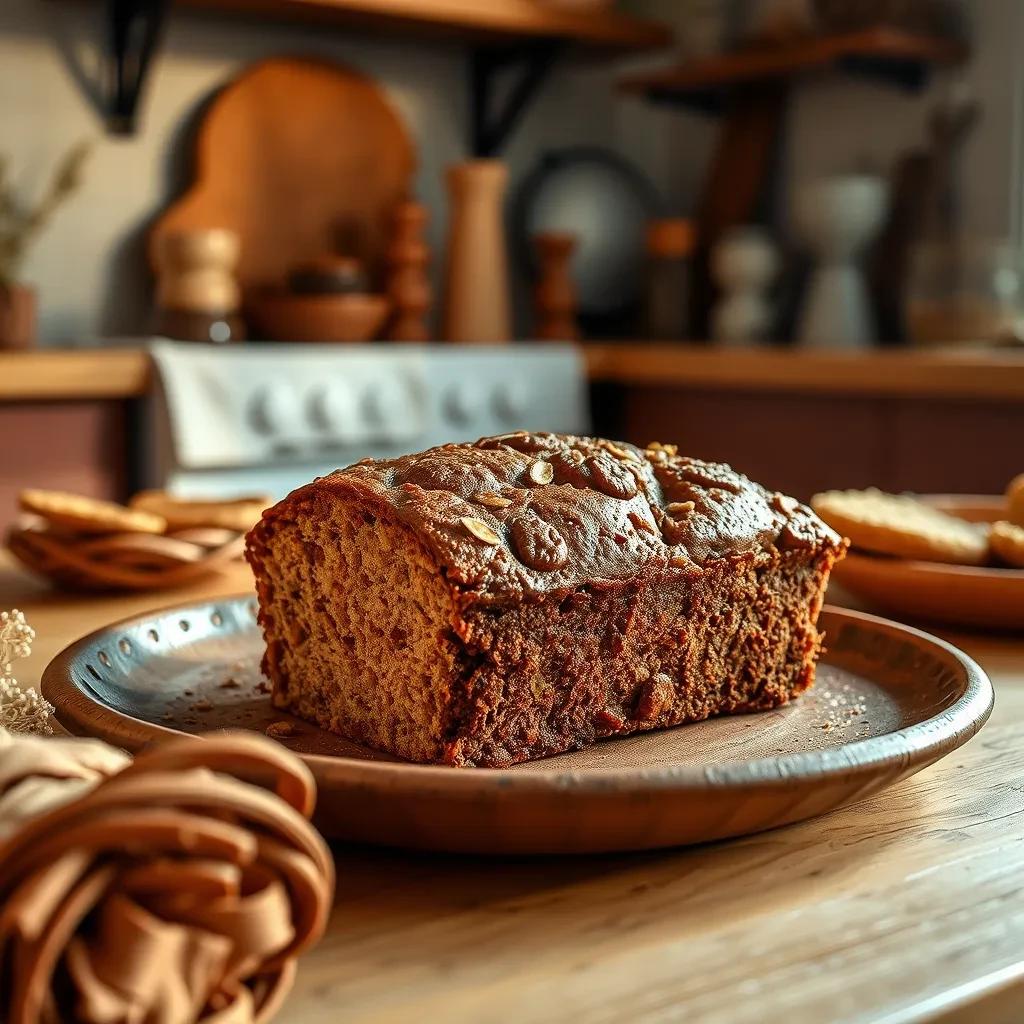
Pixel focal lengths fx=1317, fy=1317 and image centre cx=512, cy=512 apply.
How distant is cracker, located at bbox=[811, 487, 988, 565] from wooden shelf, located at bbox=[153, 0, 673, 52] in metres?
1.95

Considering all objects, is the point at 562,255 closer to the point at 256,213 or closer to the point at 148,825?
the point at 256,213

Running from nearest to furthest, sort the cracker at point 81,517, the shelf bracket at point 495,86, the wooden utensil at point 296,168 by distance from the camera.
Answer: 1. the cracker at point 81,517
2. the wooden utensil at point 296,168
3. the shelf bracket at point 495,86

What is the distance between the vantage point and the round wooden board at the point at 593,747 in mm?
549

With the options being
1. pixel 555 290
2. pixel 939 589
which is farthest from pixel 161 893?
pixel 555 290

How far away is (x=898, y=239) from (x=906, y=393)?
73 centimetres

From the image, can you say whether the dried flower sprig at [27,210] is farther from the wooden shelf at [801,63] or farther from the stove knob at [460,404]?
the wooden shelf at [801,63]

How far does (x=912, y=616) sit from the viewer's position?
116 centimetres

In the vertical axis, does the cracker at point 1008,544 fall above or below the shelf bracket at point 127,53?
below

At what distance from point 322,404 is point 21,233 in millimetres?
684

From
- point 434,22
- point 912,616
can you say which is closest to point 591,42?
point 434,22

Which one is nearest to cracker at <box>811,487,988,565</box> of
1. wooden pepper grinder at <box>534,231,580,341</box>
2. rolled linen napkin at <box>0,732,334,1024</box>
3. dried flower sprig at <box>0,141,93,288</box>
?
rolled linen napkin at <box>0,732,334,1024</box>

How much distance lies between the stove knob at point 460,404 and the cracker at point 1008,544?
5.72ft

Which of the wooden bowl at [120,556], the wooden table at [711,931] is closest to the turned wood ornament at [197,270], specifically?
the wooden bowl at [120,556]

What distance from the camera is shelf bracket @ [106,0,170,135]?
2.71 metres
